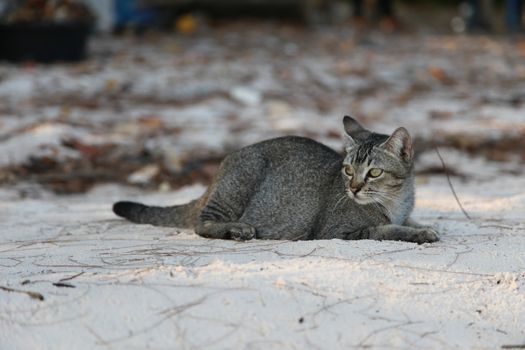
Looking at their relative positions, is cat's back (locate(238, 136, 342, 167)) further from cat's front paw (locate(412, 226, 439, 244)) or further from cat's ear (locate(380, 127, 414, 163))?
cat's front paw (locate(412, 226, 439, 244))

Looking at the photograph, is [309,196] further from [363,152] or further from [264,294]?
[264,294]

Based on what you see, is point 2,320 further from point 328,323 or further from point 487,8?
point 487,8

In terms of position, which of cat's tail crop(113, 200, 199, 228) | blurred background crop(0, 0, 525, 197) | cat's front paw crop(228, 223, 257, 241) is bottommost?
blurred background crop(0, 0, 525, 197)

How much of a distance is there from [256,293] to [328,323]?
350 mm

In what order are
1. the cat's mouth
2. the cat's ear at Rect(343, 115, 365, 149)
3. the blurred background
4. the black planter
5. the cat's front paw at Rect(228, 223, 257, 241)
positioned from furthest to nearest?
1. the black planter
2. the blurred background
3. the cat's ear at Rect(343, 115, 365, 149)
4. the cat's front paw at Rect(228, 223, 257, 241)
5. the cat's mouth

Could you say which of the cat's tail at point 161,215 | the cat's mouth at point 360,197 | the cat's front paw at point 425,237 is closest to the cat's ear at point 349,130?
the cat's mouth at point 360,197

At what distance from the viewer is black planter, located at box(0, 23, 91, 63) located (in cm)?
1252

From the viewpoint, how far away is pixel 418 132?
369 inches

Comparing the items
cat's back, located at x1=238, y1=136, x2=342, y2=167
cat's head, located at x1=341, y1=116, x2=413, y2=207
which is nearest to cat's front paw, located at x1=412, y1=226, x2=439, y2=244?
cat's head, located at x1=341, y1=116, x2=413, y2=207

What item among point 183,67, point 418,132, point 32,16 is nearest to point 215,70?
point 183,67

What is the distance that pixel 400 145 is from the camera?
515 centimetres

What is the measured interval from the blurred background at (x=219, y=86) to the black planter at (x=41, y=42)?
15 millimetres

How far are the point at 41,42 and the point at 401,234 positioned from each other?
8.84 metres

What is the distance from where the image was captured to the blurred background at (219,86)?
328 inches
